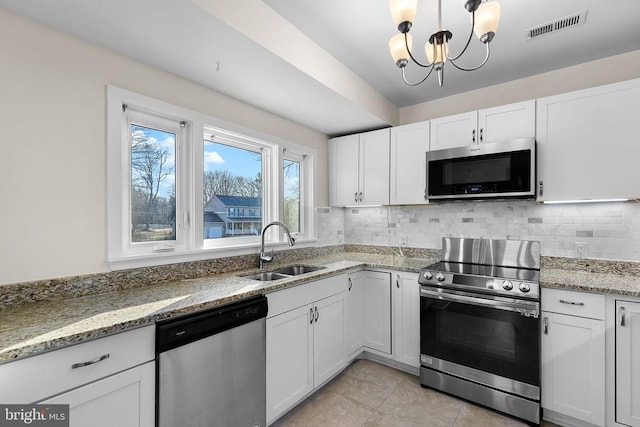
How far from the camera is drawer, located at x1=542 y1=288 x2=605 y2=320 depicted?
182cm

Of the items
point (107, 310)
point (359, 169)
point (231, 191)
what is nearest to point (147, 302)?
point (107, 310)

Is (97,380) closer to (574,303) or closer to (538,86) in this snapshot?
(574,303)

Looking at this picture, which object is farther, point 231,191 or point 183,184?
point 231,191

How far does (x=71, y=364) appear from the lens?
1.07 meters

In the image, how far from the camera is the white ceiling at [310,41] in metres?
1.44

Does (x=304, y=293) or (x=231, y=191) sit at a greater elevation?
(x=231, y=191)

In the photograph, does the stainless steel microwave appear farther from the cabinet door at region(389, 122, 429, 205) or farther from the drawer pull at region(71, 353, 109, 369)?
the drawer pull at region(71, 353, 109, 369)

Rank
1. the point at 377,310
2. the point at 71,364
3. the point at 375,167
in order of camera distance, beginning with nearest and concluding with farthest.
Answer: the point at 71,364
the point at 377,310
the point at 375,167

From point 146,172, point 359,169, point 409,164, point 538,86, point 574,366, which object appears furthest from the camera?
point 359,169

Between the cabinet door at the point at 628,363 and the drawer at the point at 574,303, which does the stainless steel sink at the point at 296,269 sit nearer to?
the drawer at the point at 574,303

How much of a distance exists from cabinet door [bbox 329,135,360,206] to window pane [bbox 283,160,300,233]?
44cm

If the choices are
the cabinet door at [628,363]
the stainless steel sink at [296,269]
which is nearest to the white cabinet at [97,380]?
the stainless steel sink at [296,269]

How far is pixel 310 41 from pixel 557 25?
5.29ft

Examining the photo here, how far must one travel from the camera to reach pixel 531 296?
6.35 feet
